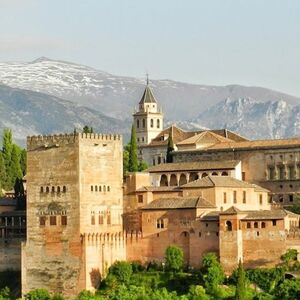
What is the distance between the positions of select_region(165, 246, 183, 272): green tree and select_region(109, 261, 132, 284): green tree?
231 centimetres

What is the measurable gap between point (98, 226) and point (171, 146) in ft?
69.5

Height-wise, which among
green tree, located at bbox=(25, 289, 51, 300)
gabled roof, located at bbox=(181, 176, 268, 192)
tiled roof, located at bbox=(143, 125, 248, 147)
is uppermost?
tiled roof, located at bbox=(143, 125, 248, 147)

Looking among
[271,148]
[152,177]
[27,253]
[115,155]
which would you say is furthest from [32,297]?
[271,148]

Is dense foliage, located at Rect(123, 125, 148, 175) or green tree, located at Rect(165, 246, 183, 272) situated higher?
dense foliage, located at Rect(123, 125, 148, 175)

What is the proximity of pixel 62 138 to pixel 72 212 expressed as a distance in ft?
14.3

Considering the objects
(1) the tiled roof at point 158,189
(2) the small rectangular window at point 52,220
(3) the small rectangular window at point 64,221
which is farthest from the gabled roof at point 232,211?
(2) the small rectangular window at point 52,220

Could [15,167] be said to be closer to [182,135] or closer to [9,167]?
[9,167]

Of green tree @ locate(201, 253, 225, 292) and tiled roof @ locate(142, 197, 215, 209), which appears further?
tiled roof @ locate(142, 197, 215, 209)

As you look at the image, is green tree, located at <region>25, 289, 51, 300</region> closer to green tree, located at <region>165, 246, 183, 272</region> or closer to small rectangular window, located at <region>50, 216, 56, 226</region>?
small rectangular window, located at <region>50, 216, 56, 226</region>

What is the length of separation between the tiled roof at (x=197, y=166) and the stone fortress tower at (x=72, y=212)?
29.0ft

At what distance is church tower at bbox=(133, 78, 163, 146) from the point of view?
4507 inches

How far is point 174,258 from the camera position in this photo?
7256 cm

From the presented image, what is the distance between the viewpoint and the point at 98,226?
75.5 metres

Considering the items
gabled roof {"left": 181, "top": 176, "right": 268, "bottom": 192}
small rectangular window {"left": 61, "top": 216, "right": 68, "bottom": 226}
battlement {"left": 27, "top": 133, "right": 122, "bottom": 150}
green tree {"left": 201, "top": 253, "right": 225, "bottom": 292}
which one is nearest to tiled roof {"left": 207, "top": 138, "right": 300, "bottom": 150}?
gabled roof {"left": 181, "top": 176, "right": 268, "bottom": 192}
